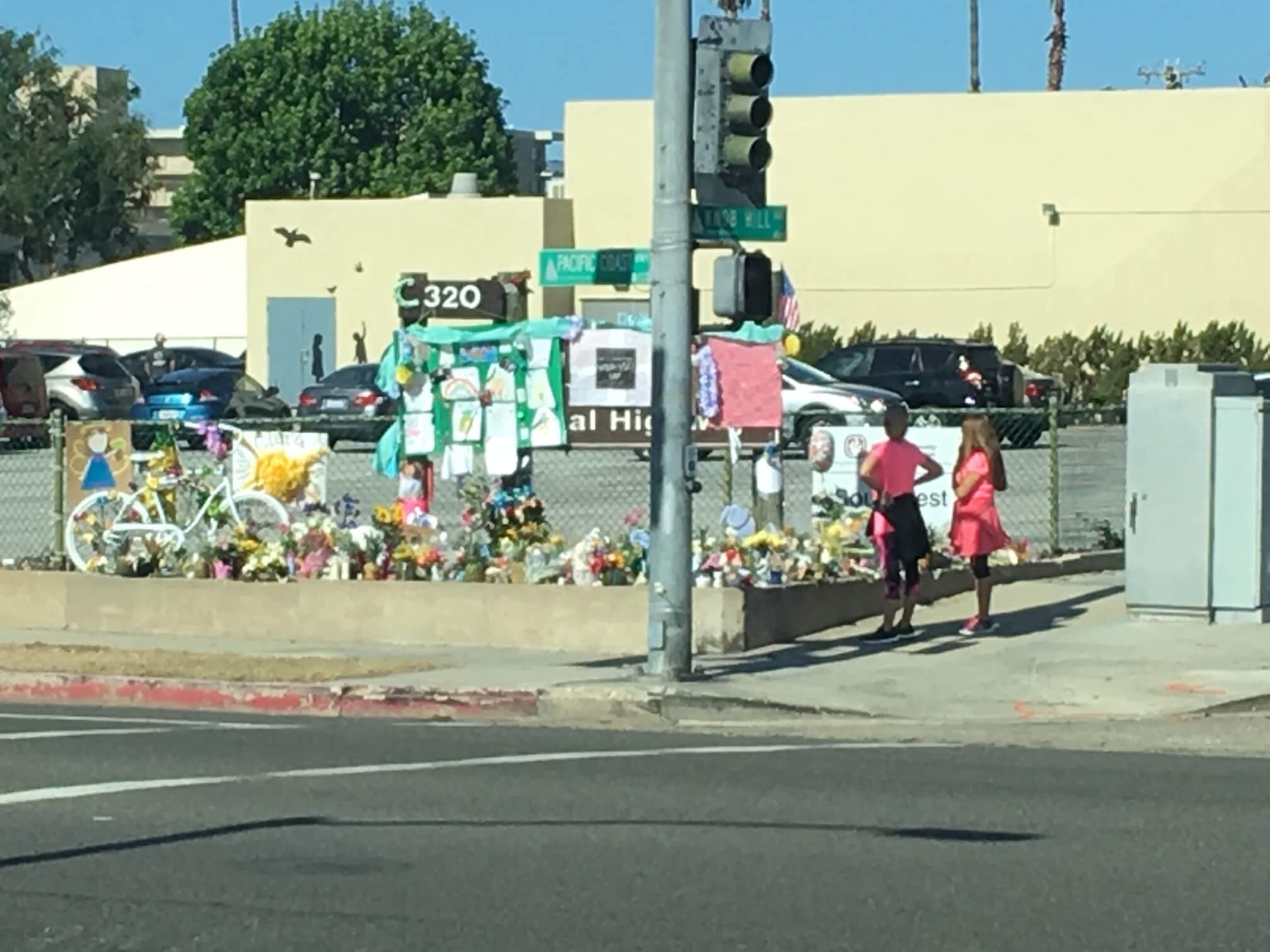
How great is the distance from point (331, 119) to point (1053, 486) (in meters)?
63.5

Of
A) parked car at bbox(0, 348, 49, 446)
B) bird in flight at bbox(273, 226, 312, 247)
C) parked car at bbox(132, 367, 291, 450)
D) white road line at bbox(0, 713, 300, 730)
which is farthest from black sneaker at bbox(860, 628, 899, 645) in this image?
bird in flight at bbox(273, 226, 312, 247)

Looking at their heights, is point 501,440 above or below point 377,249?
below

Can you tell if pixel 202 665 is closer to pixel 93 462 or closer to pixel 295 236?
pixel 93 462

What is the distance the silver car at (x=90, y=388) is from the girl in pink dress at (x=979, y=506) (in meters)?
24.8

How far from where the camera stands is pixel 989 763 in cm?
1153

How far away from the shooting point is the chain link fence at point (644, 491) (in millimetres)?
20438

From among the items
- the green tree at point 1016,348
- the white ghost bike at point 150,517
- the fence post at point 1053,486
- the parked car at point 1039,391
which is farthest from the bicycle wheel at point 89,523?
the green tree at point 1016,348

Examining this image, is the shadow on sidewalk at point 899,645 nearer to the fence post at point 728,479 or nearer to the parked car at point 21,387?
the fence post at point 728,479

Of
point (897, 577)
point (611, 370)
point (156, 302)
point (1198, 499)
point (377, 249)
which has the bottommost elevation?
point (897, 577)

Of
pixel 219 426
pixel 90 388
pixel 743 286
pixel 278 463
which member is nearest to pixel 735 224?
pixel 743 286

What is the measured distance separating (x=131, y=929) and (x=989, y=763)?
5.37 metres

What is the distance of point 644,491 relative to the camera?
21.3 m

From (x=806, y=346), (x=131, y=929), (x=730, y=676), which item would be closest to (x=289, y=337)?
(x=806, y=346)

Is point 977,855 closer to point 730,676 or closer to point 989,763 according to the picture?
point 989,763
